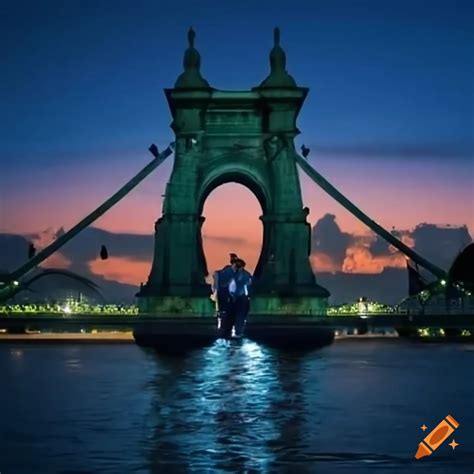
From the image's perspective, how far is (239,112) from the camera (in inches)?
2357

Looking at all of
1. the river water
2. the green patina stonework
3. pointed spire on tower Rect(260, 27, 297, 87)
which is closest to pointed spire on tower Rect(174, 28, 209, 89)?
the green patina stonework

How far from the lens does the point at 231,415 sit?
1072cm

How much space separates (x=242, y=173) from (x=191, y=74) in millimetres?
7367

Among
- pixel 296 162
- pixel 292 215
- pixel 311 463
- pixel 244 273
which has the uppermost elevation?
pixel 296 162

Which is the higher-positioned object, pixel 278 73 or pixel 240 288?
pixel 278 73

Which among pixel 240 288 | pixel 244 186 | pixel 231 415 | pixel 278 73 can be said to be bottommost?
pixel 231 415

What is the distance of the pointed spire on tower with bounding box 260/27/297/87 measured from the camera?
2334 inches

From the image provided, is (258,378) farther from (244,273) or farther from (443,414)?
Result: (244,273)

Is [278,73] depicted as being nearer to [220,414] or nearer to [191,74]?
[191,74]

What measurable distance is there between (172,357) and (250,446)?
1284cm

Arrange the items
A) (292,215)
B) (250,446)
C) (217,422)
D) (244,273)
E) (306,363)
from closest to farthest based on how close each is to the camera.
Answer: (250,446) < (217,422) < (306,363) < (244,273) < (292,215)

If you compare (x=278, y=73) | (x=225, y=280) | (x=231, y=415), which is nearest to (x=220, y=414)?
(x=231, y=415)

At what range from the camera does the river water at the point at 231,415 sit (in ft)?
25.8

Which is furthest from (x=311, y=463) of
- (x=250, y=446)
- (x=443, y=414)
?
(x=443, y=414)
